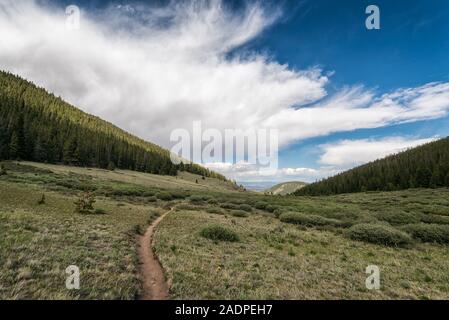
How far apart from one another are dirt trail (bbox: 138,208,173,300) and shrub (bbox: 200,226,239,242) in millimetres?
4466

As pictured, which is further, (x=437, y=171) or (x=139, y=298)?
(x=437, y=171)

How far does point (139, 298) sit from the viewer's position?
25.7 ft

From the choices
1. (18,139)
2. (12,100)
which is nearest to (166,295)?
(18,139)

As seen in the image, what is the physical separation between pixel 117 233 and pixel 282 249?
430 inches

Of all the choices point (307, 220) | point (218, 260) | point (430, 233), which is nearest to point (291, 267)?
point (218, 260)

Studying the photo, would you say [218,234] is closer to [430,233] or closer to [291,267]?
[291,267]

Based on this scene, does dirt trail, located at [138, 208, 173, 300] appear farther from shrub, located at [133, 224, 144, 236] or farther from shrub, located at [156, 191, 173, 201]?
shrub, located at [156, 191, 173, 201]

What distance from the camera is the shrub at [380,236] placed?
1941 cm

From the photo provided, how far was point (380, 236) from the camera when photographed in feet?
65.3

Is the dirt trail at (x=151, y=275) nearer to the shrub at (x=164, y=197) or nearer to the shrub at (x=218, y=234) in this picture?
the shrub at (x=218, y=234)

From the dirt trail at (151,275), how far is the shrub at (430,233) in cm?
2308
